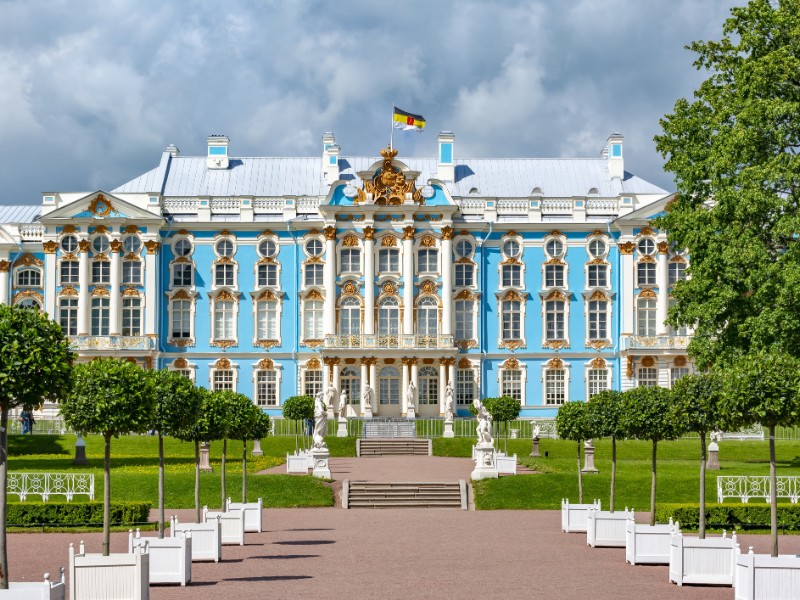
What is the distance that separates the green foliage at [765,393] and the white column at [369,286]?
135 ft

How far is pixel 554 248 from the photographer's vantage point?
5991cm

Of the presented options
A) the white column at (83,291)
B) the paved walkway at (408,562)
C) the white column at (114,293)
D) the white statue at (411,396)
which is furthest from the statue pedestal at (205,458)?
the white column at (83,291)

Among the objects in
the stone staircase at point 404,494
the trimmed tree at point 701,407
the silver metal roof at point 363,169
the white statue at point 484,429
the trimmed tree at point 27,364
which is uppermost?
the silver metal roof at point 363,169

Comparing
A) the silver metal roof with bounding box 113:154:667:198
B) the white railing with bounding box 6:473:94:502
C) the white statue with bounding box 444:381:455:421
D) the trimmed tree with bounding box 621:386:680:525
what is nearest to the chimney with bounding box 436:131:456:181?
the silver metal roof with bounding box 113:154:667:198

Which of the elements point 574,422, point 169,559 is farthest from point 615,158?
point 169,559

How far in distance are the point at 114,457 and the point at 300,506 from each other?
12.3 metres

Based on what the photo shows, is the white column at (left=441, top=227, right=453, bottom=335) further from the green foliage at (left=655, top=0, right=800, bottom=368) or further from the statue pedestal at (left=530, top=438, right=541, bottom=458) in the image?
the green foliage at (left=655, top=0, right=800, bottom=368)

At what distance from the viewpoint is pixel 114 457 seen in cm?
4234

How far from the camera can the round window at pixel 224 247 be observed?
196 feet

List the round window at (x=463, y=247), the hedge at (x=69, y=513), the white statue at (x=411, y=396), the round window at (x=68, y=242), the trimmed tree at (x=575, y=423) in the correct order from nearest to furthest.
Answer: the trimmed tree at (x=575, y=423) < the hedge at (x=69, y=513) < the white statue at (x=411, y=396) < the round window at (x=68, y=242) < the round window at (x=463, y=247)

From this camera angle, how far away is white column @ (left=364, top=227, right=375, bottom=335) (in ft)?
193

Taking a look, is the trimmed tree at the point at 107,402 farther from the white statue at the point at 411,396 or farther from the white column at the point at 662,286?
the white column at the point at 662,286

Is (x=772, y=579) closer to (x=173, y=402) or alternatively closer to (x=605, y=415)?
(x=173, y=402)

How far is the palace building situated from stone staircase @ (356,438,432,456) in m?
10.4
